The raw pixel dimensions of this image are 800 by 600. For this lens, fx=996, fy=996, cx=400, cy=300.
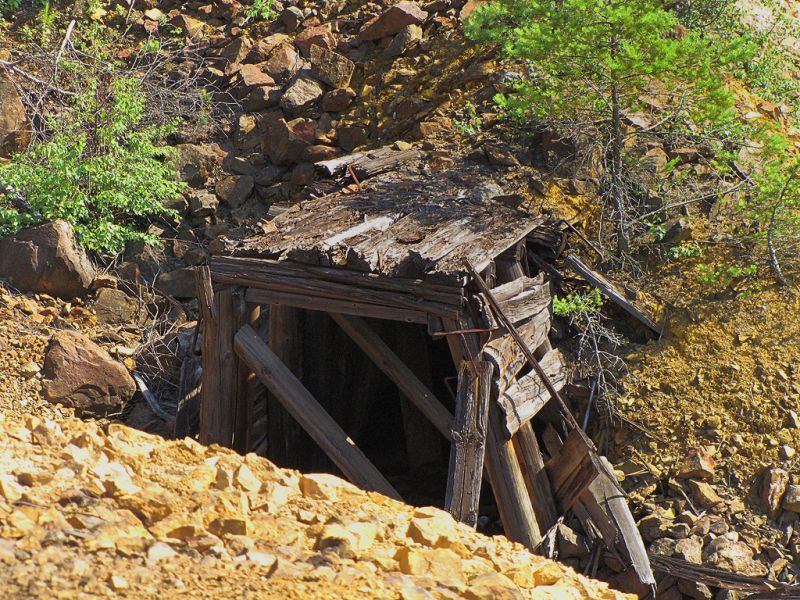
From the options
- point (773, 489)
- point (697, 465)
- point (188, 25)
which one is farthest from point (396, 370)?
point (188, 25)

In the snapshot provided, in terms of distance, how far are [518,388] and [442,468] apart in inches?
111

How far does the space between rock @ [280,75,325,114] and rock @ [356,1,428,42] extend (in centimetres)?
91

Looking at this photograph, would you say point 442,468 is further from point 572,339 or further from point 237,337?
point 237,337

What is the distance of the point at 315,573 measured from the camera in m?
4.02

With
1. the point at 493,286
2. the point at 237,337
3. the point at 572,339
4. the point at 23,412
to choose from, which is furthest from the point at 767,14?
the point at 23,412

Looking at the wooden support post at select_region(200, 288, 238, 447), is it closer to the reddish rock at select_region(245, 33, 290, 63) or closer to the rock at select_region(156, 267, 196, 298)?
the rock at select_region(156, 267, 196, 298)

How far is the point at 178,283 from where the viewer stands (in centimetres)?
1034

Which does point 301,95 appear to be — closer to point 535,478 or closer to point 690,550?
point 535,478

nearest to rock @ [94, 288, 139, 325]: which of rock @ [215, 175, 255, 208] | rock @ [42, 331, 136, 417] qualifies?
rock @ [42, 331, 136, 417]

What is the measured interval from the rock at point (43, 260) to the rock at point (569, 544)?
5.54 m

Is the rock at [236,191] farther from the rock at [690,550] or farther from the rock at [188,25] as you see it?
the rock at [690,550]

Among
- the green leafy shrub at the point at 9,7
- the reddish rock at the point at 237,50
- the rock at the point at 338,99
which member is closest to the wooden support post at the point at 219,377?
the rock at the point at 338,99

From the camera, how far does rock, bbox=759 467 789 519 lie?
7.20 meters

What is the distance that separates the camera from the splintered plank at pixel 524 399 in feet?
21.0
